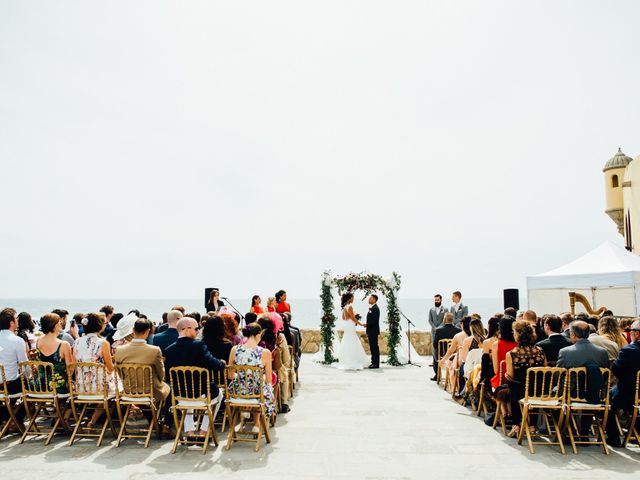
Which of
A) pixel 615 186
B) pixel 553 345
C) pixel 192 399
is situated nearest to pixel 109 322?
pixel 192 399

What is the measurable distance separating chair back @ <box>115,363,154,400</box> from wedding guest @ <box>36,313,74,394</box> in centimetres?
75

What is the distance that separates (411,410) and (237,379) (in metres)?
3.16

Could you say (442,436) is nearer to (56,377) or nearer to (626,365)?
(626,365)

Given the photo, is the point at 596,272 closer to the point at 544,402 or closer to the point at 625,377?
the point at 625,377

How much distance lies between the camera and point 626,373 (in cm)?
566

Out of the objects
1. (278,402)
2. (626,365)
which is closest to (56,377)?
(278,402)

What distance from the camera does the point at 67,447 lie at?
567 centimetres

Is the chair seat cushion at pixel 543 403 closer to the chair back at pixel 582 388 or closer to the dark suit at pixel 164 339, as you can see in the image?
the chair back at pixel 582 388

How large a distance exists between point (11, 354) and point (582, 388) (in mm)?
6457

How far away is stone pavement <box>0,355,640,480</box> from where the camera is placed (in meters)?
4.86

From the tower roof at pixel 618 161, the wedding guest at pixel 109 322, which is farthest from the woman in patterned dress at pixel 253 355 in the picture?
the tower roof at pixel 618 161

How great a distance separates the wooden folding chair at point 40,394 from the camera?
587cm

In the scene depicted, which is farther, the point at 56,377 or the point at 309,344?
the point at 309,344

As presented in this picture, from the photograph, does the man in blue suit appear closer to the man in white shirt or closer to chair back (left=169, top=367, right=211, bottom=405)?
chair back (left=169, top=367, right=211, bottom=405)
